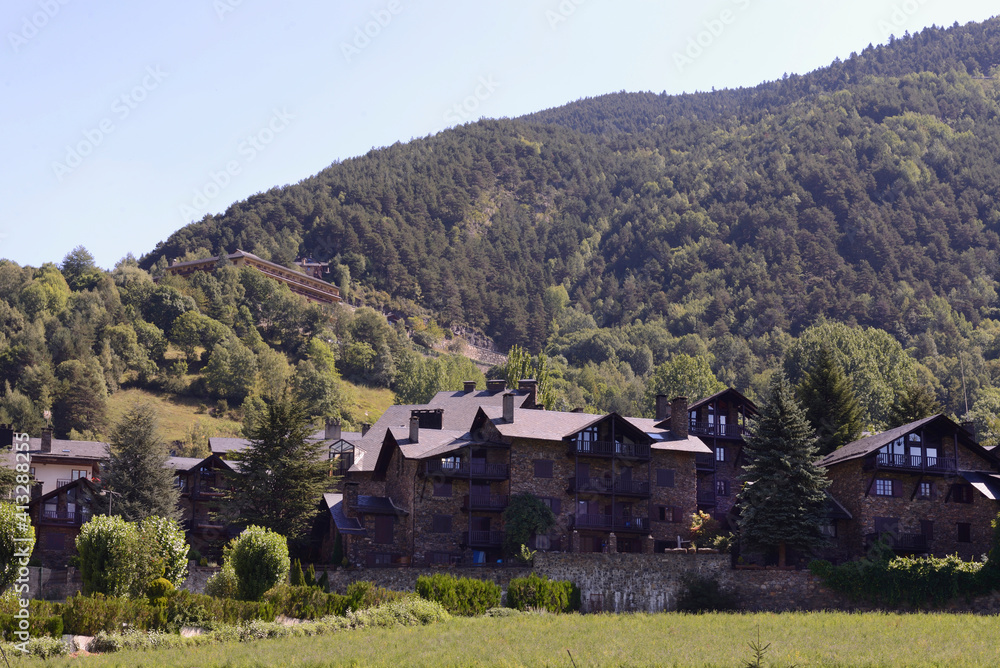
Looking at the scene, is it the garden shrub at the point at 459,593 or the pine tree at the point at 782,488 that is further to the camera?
the pine tree at the point at 782,488

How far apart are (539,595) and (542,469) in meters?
13.5

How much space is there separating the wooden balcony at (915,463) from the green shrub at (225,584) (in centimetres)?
3717

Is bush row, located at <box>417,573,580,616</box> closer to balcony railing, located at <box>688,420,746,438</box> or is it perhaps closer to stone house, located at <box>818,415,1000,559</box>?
stone house, located at <box>818,415,1000,559</box>

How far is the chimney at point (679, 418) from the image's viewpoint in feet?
232

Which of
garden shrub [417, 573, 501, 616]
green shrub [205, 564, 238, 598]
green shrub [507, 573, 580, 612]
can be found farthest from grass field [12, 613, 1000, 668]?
green shrub [205, 564, 238, 598]

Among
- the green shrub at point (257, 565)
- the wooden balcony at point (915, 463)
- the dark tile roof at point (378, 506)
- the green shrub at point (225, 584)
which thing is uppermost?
the wooden balcony at point (915, 463)

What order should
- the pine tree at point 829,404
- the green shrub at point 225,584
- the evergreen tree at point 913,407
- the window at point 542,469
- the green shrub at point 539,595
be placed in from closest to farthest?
the green shrub at point 225,584 < the green shrub at point 539,595 < the window at point 542,469 < the pine tree at point 829,404 < the evergreen tree at point 913,407

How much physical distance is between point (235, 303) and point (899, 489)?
427ft

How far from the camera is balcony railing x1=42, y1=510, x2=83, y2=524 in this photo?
233 feet

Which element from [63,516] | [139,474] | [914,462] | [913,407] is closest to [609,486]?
[914,462]

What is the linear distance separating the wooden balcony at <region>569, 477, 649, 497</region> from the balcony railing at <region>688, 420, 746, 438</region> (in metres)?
9.72

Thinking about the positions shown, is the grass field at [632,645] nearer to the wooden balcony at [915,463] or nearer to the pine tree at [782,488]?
the pine tree at [782,488]

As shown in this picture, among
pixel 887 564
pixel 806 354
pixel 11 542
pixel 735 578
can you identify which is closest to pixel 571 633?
pixel 735 578

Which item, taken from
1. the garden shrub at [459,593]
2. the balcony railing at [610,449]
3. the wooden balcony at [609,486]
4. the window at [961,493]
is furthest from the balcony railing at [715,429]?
the garden shrub at [459,593]
